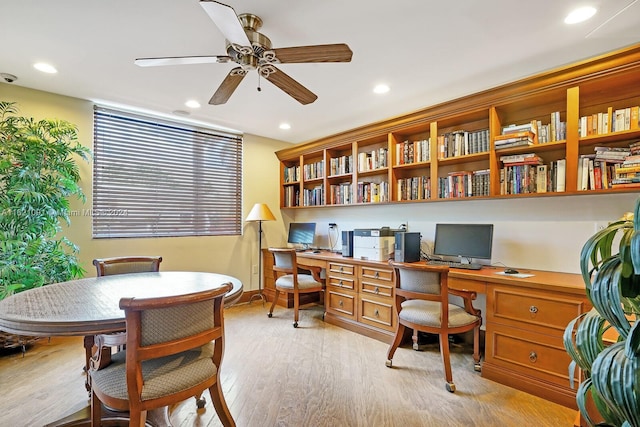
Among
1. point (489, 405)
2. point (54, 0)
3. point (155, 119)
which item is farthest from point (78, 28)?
point (489, 405)

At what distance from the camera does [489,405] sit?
197 centimetres

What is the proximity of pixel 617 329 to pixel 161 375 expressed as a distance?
168cm

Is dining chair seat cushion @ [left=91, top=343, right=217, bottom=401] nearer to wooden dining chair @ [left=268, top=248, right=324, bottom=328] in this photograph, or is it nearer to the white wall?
wooden dining chair @ [left=268, top=248, right=324, bottom=328]

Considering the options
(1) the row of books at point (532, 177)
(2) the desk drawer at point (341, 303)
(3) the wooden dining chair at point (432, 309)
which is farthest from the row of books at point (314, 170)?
(1) the row of books at point (532, 177)

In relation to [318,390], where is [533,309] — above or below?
above

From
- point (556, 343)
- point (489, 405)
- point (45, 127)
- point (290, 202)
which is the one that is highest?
point (45, 127)

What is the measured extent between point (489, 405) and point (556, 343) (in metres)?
0.61

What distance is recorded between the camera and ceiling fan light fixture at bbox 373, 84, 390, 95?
9.60 ft

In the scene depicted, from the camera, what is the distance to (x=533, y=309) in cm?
212

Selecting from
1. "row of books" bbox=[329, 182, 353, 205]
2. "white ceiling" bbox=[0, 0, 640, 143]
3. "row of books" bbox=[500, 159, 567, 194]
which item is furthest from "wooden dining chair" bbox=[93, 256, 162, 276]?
"row of books" bbox=[500, 159, 567, 194]

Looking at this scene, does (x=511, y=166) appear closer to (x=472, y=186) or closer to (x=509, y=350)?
(x=472, y=186)

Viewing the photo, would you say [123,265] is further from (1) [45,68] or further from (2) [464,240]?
(2) [464,240]

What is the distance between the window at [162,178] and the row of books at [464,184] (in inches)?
111

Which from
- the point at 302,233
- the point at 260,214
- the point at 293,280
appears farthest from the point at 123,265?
the point at 302,233
